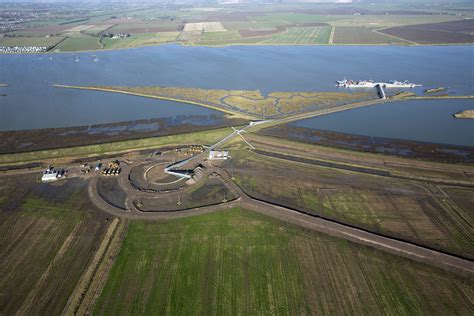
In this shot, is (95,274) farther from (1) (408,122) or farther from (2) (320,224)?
(1) (408,122)

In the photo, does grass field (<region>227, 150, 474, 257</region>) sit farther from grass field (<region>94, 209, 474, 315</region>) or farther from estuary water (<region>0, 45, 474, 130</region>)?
estuary water (<region>0, 45, 474, 130</region>)

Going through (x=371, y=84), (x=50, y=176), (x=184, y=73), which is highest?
(x=371, y=84)

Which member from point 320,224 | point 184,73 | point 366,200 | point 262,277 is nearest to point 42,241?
point 262,277

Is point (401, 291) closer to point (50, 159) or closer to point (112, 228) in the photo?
point (112, 228)

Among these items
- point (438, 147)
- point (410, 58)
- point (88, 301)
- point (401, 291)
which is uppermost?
point (410, 58)

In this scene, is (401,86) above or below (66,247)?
above

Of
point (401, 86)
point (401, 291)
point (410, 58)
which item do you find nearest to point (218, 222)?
point (401, 291)
